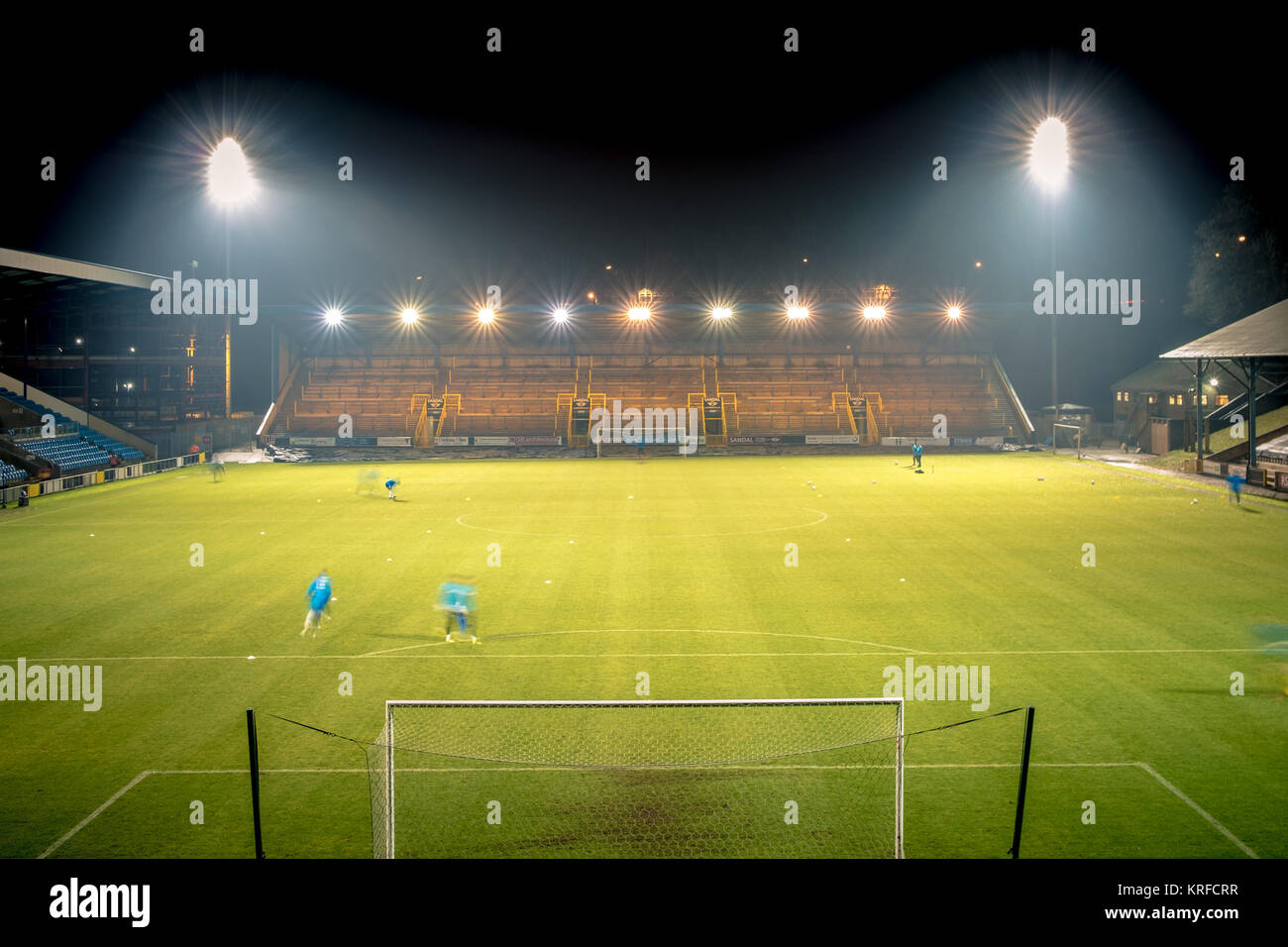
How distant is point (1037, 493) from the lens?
3612 centimetres

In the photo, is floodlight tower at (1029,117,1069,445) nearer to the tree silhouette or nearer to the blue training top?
the tree silhouette

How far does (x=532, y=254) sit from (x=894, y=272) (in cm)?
2780

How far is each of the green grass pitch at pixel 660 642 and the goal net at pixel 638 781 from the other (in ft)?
1.00

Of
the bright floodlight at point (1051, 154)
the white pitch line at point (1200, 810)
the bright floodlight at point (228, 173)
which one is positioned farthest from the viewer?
the bright floodlight at point (1051, 154)

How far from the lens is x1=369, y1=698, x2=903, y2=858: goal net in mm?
9164
